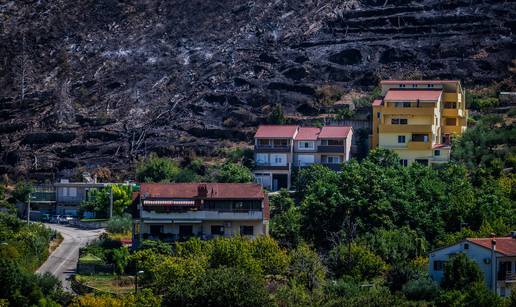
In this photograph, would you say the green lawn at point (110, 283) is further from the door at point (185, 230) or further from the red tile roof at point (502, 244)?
the red tile roof at point (502, 244)

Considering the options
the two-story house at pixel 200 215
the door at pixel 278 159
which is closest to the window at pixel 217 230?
the two-story house at pixel 200 215

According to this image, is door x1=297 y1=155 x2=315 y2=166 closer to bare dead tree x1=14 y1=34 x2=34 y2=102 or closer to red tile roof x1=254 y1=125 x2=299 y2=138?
red tile roof x1=254 y1=125 x2=299 y2=138

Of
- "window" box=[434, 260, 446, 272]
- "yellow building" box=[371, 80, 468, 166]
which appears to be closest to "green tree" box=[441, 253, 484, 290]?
"window" box=[434, 260, 446, 272]

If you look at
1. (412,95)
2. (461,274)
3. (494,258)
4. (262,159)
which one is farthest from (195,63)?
(461,274)

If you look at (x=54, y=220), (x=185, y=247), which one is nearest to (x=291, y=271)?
(x=185, y=247)

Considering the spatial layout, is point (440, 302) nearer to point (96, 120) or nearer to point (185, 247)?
point (185, 247)

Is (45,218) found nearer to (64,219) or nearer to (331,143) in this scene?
(64,219)
